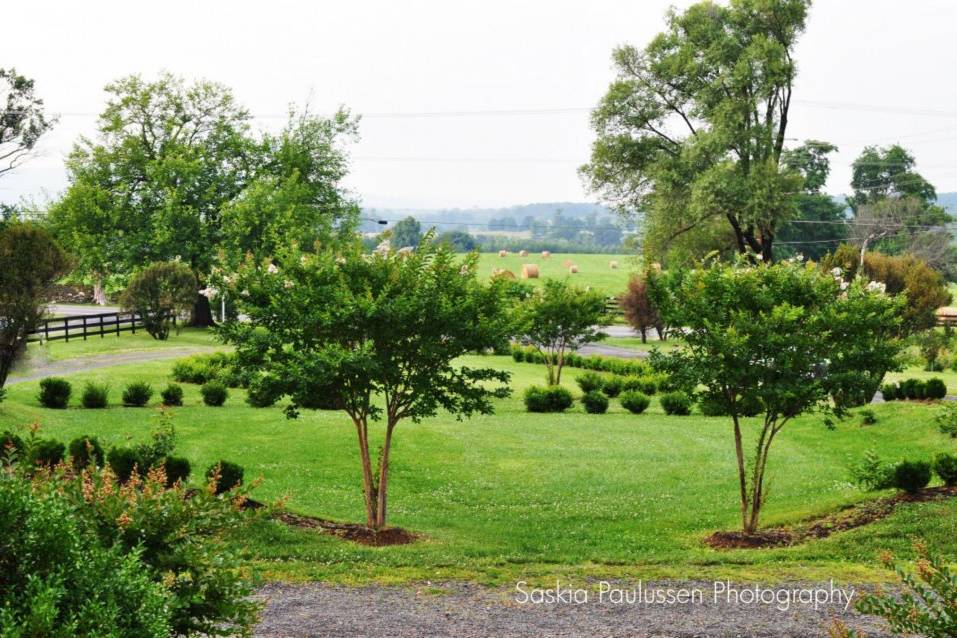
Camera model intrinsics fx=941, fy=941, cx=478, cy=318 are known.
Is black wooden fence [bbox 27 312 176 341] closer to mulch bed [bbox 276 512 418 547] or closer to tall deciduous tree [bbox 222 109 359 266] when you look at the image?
tall deciduous tree [bbox 222 109 359 266]

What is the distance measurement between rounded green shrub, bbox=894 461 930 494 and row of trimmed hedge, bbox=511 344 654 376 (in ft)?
59.3

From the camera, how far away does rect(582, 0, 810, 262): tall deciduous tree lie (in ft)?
139

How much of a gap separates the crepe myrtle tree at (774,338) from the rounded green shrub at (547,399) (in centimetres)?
1397

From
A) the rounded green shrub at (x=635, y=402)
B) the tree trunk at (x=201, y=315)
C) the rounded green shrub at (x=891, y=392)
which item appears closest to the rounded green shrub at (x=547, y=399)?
the rounded green shrub at (x=635, y=402)

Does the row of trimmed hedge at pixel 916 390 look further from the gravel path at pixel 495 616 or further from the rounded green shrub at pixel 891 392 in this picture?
the gravel path at pixel 495 616

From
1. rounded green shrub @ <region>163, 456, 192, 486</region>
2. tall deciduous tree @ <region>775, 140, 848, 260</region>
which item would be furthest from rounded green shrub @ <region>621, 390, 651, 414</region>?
tall deciduous tree @ <region>775, 140, 848, 260</region>

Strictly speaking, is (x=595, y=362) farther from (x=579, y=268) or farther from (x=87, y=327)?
(x=579, y=268)

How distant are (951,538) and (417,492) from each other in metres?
8.41

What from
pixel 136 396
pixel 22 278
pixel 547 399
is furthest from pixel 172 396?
pixel 547 399

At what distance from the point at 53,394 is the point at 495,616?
18.7m

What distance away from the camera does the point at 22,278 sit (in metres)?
23.1

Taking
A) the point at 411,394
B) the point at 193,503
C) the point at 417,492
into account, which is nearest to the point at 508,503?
the point at 417,492

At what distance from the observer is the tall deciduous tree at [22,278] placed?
75.0 feet

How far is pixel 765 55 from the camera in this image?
41781 mm
